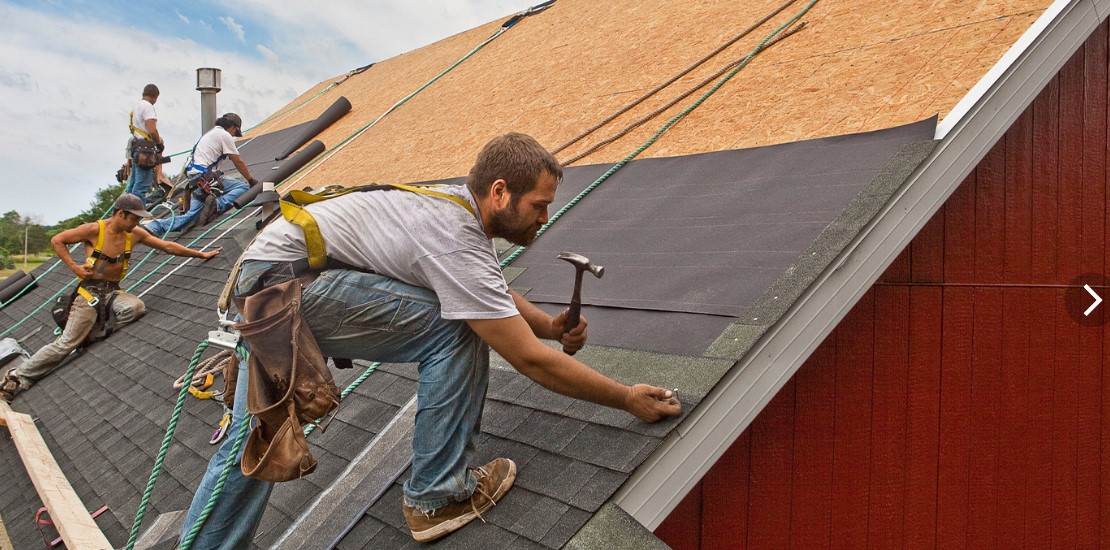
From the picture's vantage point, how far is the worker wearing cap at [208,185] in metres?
8.41

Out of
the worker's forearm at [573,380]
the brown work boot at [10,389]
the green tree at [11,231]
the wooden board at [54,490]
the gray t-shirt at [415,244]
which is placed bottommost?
the green tree at [11,231]

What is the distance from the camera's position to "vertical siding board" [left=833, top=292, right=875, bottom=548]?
352 centimetres

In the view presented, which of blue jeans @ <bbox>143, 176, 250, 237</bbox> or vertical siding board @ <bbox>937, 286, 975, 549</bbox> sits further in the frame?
blue jeans @ <bbox>143, 176, 250, 237</bbox>

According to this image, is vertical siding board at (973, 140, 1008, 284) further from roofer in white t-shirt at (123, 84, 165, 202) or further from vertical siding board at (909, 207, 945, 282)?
roofer in white t-shirt at (123, 84, 165, 202)

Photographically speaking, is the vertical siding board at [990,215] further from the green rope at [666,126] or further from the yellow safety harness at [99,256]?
the yellow safety harness at [99,256]

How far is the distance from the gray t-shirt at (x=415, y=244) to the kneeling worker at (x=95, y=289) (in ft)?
16.1

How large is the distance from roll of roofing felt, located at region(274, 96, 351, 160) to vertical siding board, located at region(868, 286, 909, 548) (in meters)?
8.12

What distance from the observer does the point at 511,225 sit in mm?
2340

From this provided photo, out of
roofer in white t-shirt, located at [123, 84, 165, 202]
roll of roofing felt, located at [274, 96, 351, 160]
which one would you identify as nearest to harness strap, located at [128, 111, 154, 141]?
roofer in white t-shirt, located at [123, 84, 165, 202]

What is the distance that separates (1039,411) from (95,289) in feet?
21.8

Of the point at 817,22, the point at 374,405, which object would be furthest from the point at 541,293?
the point at 817,22

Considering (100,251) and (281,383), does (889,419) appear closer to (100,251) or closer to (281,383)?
(281,383)

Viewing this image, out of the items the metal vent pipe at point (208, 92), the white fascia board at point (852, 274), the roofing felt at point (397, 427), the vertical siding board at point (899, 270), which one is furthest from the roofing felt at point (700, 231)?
the metal vent pipe at point (208, 92)

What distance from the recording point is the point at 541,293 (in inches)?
142
